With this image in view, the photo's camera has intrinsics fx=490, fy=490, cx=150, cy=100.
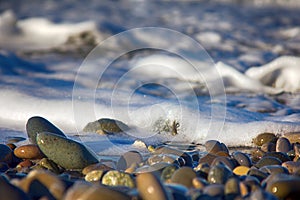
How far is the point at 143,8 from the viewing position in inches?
492

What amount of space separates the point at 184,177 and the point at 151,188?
1.18 feet

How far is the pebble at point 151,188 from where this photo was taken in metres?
1.88

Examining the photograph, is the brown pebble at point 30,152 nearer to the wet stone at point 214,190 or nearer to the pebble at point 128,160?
the pebble at point 128,160

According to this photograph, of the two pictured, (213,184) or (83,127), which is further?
(83,127)

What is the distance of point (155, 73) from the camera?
645 cm

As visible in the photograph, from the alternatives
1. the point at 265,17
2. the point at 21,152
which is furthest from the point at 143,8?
the point at 21,152

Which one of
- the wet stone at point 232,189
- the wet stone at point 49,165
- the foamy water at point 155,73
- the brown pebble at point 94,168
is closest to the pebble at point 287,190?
the wet stone at point 232,189

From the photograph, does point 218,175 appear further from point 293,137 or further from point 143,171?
point 293,137

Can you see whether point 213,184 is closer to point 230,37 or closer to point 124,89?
point 124,89

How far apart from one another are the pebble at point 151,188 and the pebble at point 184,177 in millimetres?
292

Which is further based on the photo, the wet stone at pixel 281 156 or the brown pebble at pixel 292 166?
the wet stone at pixel 281 156

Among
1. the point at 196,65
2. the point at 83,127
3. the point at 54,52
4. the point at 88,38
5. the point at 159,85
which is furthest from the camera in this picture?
the point at 88,38

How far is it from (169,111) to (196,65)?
2.91m

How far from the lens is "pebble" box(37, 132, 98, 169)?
8.99ft
